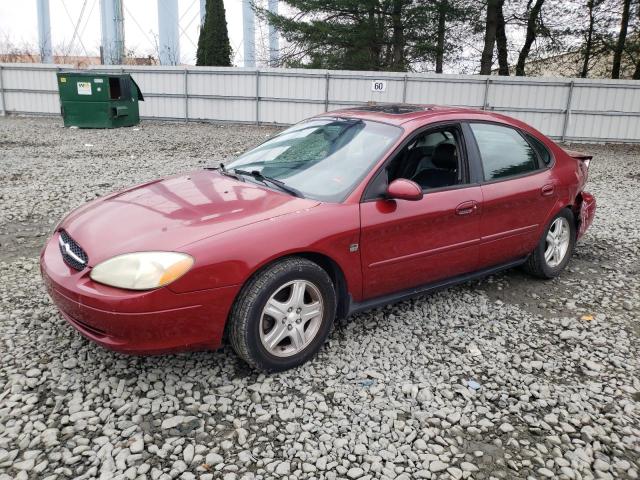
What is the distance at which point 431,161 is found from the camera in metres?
3.76

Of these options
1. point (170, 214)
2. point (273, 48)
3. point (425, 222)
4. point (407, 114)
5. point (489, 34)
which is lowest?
point (425, 222)

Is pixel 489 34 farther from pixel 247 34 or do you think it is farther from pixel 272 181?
pixel 247 34

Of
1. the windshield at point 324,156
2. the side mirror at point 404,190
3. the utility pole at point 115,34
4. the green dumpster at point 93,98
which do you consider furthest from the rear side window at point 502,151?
the utility pole at point 115,34

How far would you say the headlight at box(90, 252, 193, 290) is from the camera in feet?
8.58

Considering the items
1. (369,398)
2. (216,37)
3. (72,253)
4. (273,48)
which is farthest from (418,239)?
(273,48)

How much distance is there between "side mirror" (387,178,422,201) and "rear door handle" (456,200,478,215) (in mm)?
587

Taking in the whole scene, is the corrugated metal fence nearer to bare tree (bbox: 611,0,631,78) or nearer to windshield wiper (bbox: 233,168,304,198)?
bare tree (bbox: 611,0,631,78)

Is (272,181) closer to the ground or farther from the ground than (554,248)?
farther from the ground

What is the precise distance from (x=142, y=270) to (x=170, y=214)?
0.50 meters

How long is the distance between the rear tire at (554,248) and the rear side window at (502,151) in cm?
59

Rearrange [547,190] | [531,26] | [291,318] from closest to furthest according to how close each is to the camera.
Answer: [291,318] < [547,190] < [531,26]

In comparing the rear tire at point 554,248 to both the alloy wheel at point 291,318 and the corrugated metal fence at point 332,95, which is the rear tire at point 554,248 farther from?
the corrugated metal fence at point 332,95

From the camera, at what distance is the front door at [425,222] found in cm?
331

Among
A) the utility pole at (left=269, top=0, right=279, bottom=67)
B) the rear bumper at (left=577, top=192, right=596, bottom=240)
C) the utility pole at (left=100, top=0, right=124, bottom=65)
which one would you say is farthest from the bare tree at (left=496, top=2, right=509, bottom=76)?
the rear bumper at (left=577, top=192, right=596, bottom=240)
